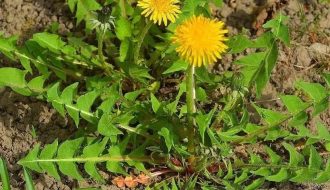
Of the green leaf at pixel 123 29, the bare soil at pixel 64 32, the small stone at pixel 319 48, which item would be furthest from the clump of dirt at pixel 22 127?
the small stone at pixel 319 48

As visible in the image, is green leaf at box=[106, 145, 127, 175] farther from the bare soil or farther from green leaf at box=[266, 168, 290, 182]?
green leaf at box=[266, 168, 290, 182]

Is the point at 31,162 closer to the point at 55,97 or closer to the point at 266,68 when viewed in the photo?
the point at 55,97

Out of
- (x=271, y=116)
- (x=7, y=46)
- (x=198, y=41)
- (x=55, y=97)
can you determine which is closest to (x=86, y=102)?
(x=55, y=97)

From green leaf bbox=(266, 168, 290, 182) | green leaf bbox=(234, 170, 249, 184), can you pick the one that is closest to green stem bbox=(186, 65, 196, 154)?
green leaf bbox=(234, 170, 249, 184)

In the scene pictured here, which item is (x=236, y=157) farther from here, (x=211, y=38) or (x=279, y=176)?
(x=211, y=38)

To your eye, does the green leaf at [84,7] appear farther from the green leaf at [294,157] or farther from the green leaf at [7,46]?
the green leaf at [294,157]

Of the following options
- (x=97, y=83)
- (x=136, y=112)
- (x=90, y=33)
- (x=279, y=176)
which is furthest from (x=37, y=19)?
(x=279, y=176)
